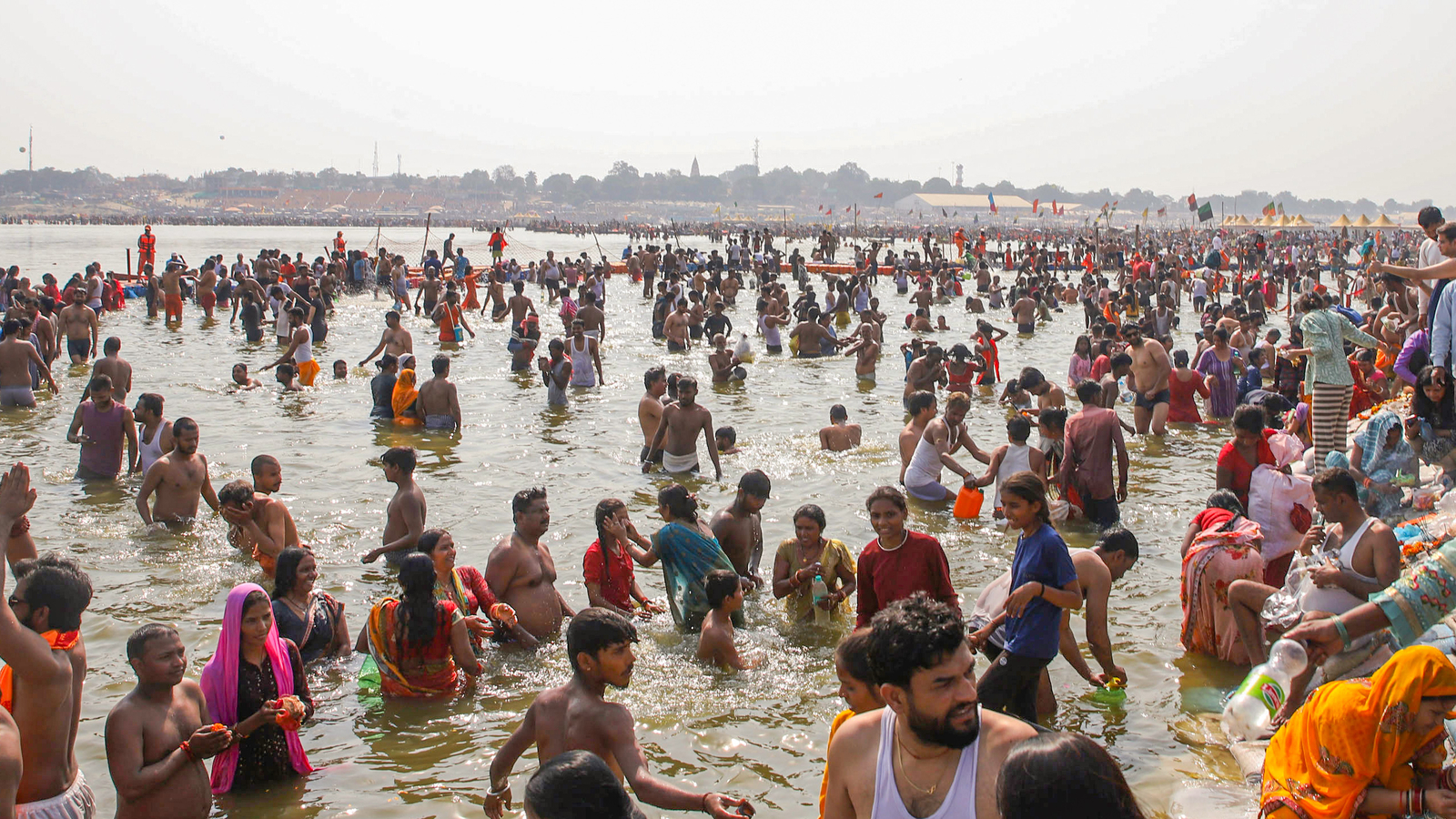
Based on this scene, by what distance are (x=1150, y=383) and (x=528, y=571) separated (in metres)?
8.98

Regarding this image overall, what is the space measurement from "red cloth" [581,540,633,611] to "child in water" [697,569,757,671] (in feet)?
2.09

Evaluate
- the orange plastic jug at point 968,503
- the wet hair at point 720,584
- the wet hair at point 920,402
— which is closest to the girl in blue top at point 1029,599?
the wet hair at point 720,584

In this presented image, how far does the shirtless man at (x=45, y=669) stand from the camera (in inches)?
130

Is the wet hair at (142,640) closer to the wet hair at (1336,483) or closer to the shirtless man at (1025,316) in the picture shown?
the wet hair at (1336,483)

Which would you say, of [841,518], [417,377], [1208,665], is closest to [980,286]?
[417,377]

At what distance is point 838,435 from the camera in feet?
39.2

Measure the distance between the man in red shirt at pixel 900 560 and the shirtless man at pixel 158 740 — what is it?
9.22 feet

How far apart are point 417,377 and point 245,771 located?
44.4 feet

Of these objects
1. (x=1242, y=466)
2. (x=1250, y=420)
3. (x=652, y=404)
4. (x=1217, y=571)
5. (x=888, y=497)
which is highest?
(x=1250, y=420)

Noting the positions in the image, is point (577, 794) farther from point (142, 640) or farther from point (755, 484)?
point (755, 484)

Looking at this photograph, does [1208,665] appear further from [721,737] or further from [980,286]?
[980,286]

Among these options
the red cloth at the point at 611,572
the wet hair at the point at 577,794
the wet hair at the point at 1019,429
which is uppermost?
the wet hair at the point at 1019,429

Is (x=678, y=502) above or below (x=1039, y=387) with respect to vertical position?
below

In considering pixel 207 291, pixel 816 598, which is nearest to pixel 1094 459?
pixel 816 598
